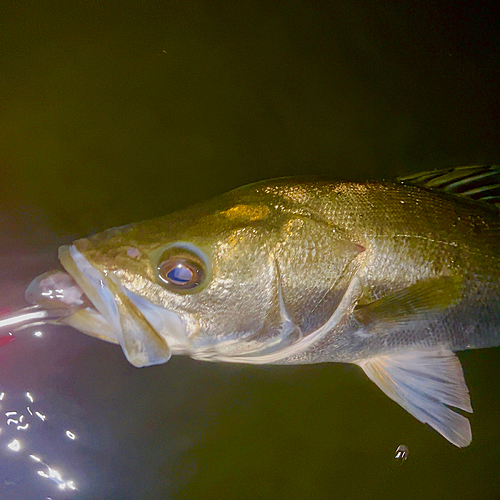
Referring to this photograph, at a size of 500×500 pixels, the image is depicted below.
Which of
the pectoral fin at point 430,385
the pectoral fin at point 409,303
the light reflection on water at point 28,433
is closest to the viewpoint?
the pectoral fin at point 409,303

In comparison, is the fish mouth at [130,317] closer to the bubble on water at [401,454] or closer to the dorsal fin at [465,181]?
the dorsal fin at [465,181]

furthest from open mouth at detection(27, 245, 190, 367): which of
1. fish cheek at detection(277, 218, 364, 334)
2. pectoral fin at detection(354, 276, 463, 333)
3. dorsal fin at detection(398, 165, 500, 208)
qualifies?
dorsal fin at detection(398, 165, 500, 208)

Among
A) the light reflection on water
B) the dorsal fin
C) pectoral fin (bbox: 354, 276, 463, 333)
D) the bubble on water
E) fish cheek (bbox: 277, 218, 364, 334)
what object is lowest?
→ the bubble on water

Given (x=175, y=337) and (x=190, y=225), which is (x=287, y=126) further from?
(x=175, y=337)

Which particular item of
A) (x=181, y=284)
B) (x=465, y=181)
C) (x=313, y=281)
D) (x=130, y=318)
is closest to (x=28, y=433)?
(x=130, y=318)

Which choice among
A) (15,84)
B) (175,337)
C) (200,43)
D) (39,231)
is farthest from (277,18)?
(175,337)

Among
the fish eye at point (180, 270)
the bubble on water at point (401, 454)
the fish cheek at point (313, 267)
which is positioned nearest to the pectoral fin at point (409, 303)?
the fish cheek at point (313, 267)

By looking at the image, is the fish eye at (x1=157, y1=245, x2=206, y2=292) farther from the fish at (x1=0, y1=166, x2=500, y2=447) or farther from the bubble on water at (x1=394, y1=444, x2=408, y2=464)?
the bubble on water at (x1=394, y1=444, x2=408, y2=464)
